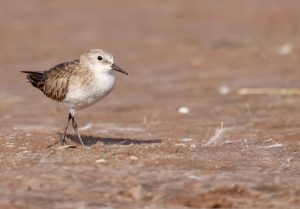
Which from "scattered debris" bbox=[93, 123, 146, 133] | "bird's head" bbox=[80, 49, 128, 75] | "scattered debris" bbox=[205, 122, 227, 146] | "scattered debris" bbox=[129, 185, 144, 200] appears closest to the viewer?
"scattered debris" bbox=[129, 185, 144, 200]

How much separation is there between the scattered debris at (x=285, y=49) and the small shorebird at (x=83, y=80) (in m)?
7.72

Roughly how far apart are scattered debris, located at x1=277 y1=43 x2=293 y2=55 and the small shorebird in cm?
772

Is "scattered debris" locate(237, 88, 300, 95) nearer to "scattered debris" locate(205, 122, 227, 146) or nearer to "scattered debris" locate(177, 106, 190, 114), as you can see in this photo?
"scattered debris" locate(177, 106, 190, 114)

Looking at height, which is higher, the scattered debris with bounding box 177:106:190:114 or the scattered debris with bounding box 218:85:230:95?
the scattered debris with bounding box 218:85:230:95

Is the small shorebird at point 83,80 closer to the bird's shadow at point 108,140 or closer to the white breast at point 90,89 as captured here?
the white breast at point 90,89

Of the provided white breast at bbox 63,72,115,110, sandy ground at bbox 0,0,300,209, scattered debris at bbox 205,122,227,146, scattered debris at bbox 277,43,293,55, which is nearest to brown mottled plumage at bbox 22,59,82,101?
white breast at bbox 63,72,115,110

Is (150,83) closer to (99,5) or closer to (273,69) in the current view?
(273,69)

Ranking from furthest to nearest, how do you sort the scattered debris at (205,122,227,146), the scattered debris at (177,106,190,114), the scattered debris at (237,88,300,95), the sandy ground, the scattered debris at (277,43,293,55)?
the scattered debris at (277,43,293,55) < the scattered debris at (237,88,300,95) < the scattered debris at (177,106,190,114) < the scattered debris at (205,122,227,146) < the sandy ground

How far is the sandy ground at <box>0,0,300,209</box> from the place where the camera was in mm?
7285

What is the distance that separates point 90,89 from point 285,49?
852 cm

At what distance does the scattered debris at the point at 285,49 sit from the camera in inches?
667

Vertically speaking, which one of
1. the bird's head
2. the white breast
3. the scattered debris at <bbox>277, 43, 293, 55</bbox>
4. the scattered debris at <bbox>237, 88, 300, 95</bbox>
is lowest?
the white breast

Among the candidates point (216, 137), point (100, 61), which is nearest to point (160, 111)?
point (216, 137)

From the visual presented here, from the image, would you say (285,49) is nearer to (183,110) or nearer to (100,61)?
(183,110)
